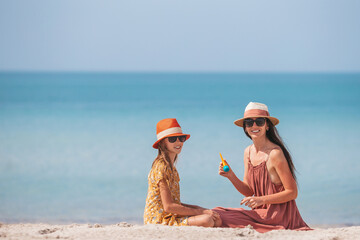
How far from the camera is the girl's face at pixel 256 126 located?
5305 millimetres

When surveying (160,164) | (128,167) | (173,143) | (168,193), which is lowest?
(168,193)

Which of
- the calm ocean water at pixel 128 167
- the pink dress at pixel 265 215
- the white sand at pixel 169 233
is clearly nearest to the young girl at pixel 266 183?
the pink dress at pixel 265 215

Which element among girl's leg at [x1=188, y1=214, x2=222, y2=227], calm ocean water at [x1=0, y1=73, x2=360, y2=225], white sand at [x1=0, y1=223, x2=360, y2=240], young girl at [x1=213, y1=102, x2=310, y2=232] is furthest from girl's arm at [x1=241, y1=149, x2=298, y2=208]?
calm ocean water at [x1=0, y1=73, x2=360, y2=225]

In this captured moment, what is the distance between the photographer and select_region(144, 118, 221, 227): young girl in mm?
5023

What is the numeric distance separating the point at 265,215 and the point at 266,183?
284mm

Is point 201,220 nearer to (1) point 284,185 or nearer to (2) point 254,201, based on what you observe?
(2) point 254,201

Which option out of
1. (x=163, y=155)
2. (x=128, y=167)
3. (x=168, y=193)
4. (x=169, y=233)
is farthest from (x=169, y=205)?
(x=128, y=167)

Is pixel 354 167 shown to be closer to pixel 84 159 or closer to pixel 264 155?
pixel 84 159

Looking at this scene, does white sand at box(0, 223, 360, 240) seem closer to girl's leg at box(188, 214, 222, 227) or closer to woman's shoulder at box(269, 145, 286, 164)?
girl's leg at box(188, 214, 222, 227)

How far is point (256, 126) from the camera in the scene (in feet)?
17.4

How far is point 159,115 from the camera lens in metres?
31.8

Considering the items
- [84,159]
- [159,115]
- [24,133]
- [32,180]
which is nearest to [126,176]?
[32,180]

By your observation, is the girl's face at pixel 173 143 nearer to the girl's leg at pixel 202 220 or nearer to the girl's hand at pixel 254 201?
the girl's leg at pixel 202 220

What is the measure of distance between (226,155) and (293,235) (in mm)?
9979
